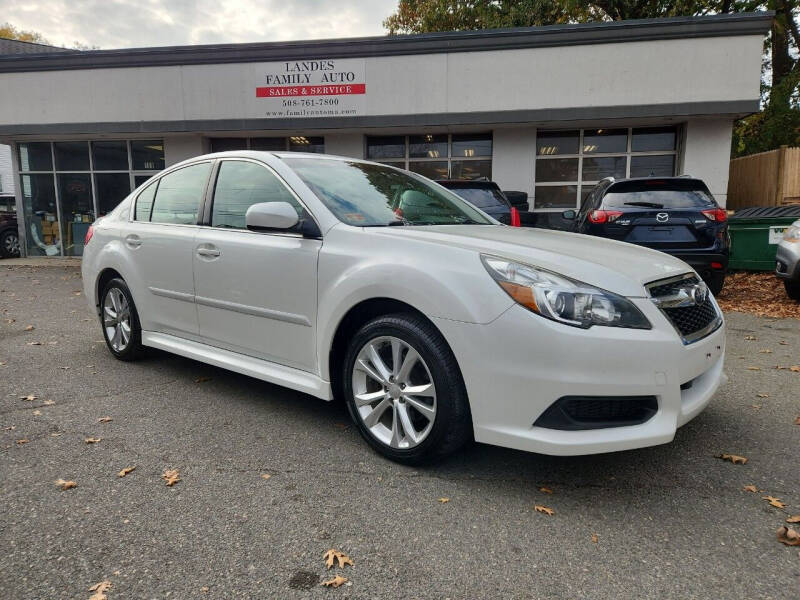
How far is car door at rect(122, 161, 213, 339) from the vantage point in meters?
4.02

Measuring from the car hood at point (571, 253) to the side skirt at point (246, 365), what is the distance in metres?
0.96

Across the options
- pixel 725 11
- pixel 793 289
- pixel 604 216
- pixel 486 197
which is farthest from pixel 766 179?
pixel 725 11

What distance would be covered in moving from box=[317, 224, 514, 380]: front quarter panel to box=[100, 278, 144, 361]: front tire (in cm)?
228

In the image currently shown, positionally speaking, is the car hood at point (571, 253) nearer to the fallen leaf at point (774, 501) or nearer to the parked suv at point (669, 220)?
the fallen leaf at point (774, 501)

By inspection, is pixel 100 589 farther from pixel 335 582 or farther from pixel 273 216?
pixel 273 216

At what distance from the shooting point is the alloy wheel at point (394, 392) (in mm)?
2760

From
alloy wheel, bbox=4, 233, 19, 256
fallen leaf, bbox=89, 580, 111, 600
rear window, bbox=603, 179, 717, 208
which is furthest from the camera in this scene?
alloy wheel, bbox=4, 233, 19, 256

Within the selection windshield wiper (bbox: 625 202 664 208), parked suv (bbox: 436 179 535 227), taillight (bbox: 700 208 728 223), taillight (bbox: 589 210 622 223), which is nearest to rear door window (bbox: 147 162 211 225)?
parked suv (bbox: 436 179 535 227)

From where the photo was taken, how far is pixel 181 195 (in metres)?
4.29

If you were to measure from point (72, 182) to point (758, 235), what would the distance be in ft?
54.0

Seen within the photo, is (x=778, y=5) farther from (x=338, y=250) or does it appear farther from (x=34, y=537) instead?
(x=34, y=537)

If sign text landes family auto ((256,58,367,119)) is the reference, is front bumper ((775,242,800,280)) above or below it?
below

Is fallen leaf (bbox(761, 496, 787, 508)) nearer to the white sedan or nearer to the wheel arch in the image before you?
the white sedan

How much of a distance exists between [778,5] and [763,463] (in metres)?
21.2
